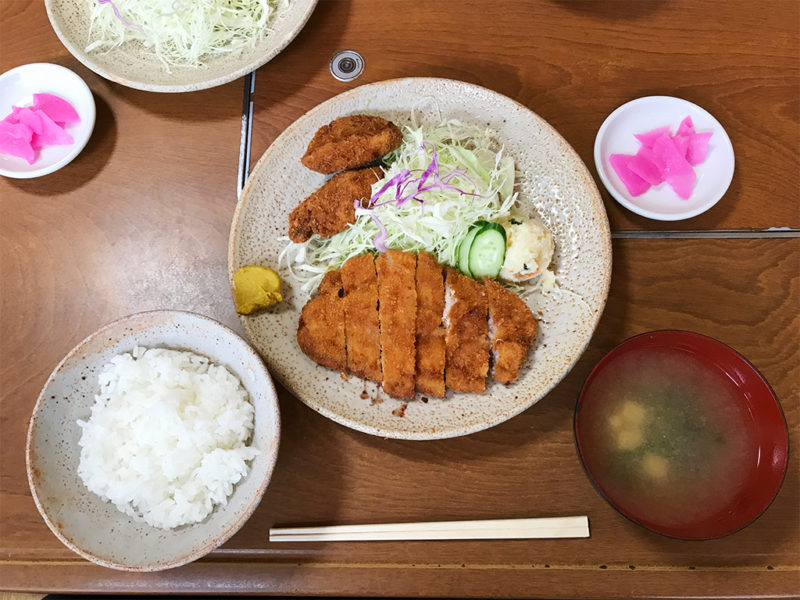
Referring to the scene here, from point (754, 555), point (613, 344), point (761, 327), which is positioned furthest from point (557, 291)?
point (754, 555)

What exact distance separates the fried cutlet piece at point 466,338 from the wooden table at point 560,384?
0.25 metres

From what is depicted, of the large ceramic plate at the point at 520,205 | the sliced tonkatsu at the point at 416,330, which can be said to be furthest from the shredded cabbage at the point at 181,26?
the sliced tonkatsu at the point at 416,330

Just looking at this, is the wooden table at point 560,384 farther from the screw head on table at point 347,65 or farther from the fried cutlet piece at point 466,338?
the fried cutlet piece at point 466,338

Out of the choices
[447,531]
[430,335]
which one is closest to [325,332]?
[430,335]

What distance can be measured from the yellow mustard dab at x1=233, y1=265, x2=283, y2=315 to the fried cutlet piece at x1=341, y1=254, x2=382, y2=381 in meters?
0.25

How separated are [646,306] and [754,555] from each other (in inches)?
33.9

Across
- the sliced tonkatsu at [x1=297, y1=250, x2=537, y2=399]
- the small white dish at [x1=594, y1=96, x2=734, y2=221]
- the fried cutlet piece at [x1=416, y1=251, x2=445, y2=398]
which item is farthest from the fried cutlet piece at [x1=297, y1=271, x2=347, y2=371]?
the small white dish at [x1=594, y1=96, x2=734, y2=221]

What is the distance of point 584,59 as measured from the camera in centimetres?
230

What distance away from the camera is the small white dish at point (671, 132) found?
2049 millimetres

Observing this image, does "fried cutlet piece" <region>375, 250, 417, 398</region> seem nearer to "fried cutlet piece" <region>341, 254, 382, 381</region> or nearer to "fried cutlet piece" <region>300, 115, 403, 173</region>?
"fried cutlet piece" <region>341, 254, 382, 381</region>

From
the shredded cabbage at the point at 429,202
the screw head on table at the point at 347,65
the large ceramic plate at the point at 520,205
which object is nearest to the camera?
the large ceramic plate at the point at 520,205

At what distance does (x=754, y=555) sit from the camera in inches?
69.5

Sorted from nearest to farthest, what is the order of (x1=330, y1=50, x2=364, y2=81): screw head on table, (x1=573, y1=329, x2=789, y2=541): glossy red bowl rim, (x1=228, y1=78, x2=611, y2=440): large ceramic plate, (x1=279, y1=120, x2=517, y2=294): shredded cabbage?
(x1=573, y1=329, x2=789, y2=541): glossy red bowl rim < (x1=228, y1=78, x2=611, y2=440): large ceramic plate < (x1=279, y1=120, x2=517, y2=294): shredded cabbage < (x1=330, y1=50, x2=364, y2=81): screw head on table

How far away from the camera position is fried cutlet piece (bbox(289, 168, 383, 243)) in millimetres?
1987
